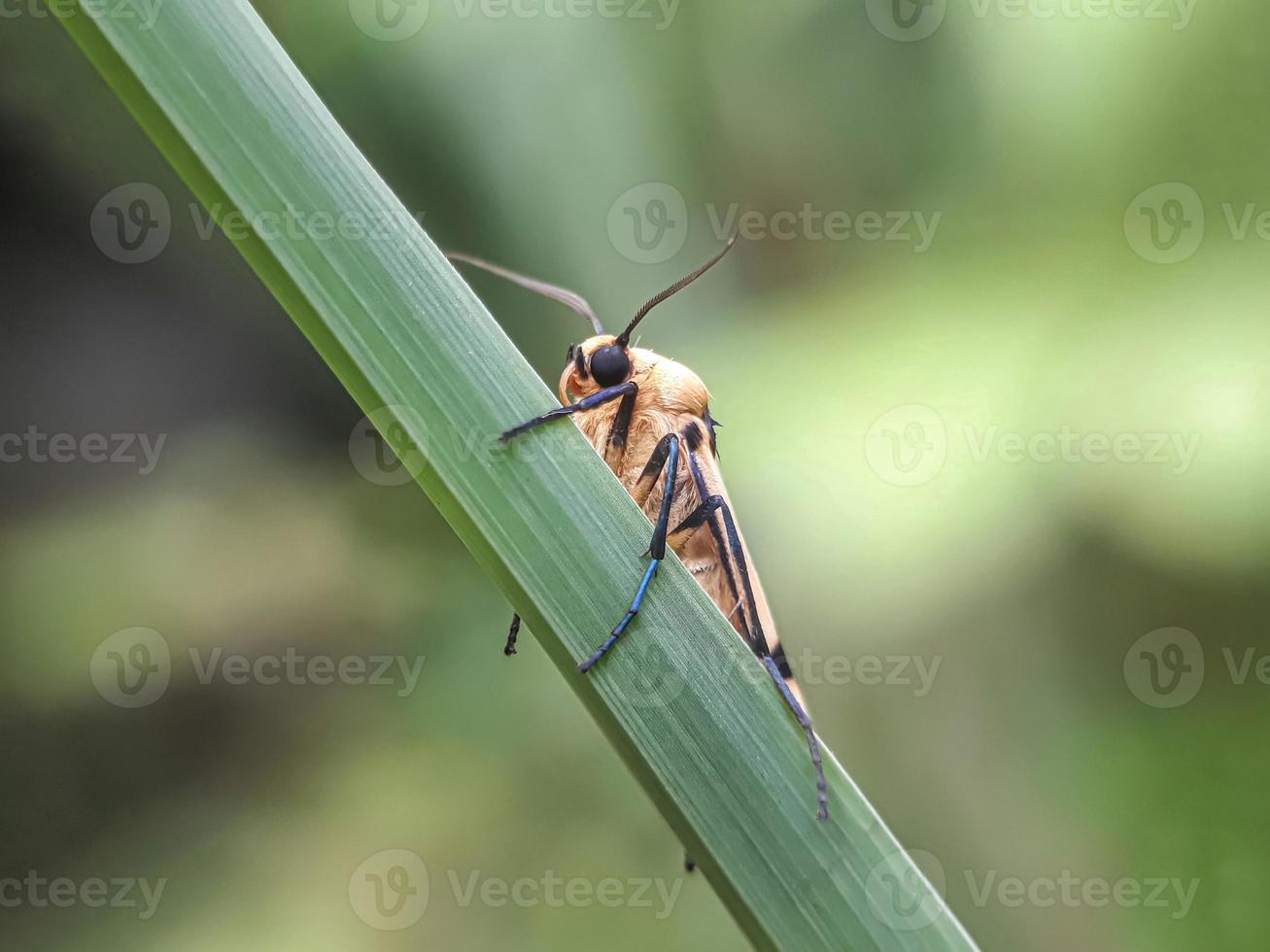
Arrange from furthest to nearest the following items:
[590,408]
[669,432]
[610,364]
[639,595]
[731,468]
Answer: [731,468], [669,432], [610,364], [590,408], [639,595]

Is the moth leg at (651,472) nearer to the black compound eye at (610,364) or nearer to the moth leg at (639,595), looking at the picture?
the black compound eye at (610,364)

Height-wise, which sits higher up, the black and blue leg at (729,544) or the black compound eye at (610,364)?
the black compound eye at (610,364)

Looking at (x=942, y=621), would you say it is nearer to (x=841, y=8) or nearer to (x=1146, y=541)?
(x=1146, y=541)

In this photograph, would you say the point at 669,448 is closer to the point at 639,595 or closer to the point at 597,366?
the point at 597,366

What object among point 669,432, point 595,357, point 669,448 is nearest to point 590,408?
point 669,448

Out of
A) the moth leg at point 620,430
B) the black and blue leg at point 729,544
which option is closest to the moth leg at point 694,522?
the black and blue leg at point 729,544

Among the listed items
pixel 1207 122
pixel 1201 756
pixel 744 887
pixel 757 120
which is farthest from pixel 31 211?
pixel 1201 756
